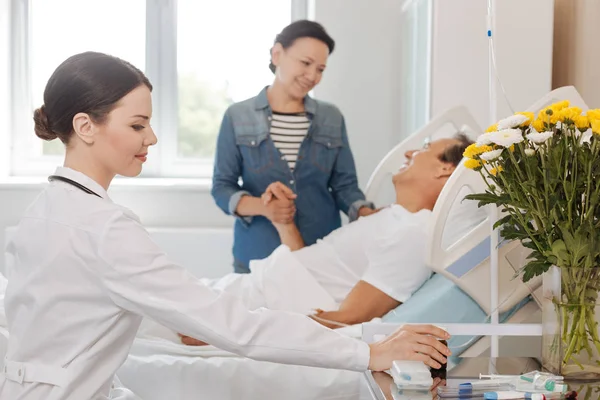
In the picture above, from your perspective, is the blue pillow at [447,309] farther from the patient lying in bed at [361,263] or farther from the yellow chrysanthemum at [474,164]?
the yellow chrysanthemum at [474,164]

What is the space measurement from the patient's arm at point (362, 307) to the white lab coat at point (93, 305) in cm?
95

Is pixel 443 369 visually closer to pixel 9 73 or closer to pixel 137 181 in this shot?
pixel 137 181

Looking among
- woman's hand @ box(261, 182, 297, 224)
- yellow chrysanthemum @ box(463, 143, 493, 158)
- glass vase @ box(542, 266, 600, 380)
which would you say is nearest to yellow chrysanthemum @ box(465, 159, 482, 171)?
yellow chrysanthemum @ box(463, 143, 493, 158)

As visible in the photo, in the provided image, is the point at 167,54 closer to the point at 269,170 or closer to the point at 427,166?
the point at 269,170

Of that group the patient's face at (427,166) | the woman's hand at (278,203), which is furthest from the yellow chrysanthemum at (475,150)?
the woman's hand at (278,203)

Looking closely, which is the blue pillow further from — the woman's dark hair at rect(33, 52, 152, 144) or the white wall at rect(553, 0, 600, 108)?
the woman's dark hair at rect(33, 52, 152, 144)

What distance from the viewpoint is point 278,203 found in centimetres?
285

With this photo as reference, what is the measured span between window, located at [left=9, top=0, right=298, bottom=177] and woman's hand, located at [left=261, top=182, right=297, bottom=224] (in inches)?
71.1

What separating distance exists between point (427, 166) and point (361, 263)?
391mm

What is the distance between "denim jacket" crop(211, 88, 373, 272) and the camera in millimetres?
3105

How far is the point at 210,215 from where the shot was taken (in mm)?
4359

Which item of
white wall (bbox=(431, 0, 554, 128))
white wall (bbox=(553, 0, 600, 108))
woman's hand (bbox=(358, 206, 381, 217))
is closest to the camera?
white wall (bbox=(553, 0, 600, 108))

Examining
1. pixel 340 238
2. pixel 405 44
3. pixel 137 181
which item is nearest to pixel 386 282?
pixel 340 238

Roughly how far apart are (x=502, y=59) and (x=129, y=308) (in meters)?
1.71
